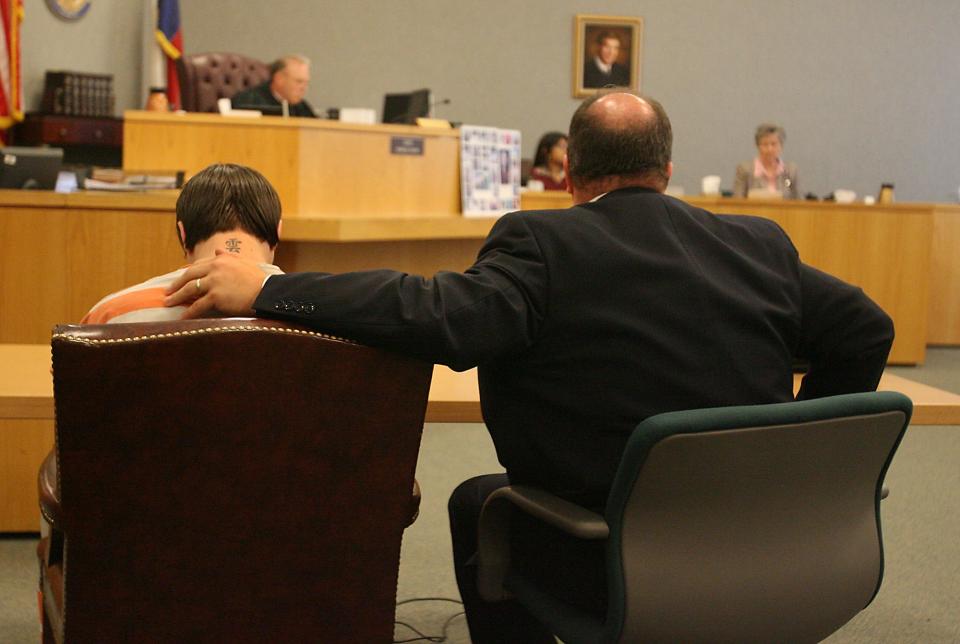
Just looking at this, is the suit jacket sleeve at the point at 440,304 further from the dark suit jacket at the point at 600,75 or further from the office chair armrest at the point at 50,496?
the dark suit jacket at the point at 600,75

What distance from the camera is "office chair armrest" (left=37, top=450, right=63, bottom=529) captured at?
1479 millimetres

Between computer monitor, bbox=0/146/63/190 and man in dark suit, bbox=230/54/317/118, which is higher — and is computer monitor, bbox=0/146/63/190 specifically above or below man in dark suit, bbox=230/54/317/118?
below

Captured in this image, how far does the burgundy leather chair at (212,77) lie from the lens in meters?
7.21

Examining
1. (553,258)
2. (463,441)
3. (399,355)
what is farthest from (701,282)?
(463,441)

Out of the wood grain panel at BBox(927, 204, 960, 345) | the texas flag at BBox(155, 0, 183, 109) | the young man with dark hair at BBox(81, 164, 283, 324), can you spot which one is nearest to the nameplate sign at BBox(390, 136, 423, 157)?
the young man with dark hair at BBox(81, 164, 283, 324)

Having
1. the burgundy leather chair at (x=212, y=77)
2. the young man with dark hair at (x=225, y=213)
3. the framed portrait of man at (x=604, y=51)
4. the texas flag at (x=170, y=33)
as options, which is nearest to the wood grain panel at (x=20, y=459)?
the young man with dark hair at (x=225, y=213)

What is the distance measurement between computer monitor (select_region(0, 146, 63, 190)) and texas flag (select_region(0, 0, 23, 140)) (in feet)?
9.33

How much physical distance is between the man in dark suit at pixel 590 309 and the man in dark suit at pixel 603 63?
8.32 metres

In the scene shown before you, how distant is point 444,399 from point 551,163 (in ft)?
19.9

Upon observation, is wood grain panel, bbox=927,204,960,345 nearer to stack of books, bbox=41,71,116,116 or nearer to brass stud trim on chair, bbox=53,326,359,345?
stack of books, bbox=41,71,116,116

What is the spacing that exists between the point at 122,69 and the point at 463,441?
5643 mm

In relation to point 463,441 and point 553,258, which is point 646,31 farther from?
point 553,258

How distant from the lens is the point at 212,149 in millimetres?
4633

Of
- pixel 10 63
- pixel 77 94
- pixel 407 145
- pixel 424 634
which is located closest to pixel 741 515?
pixel 424 634
